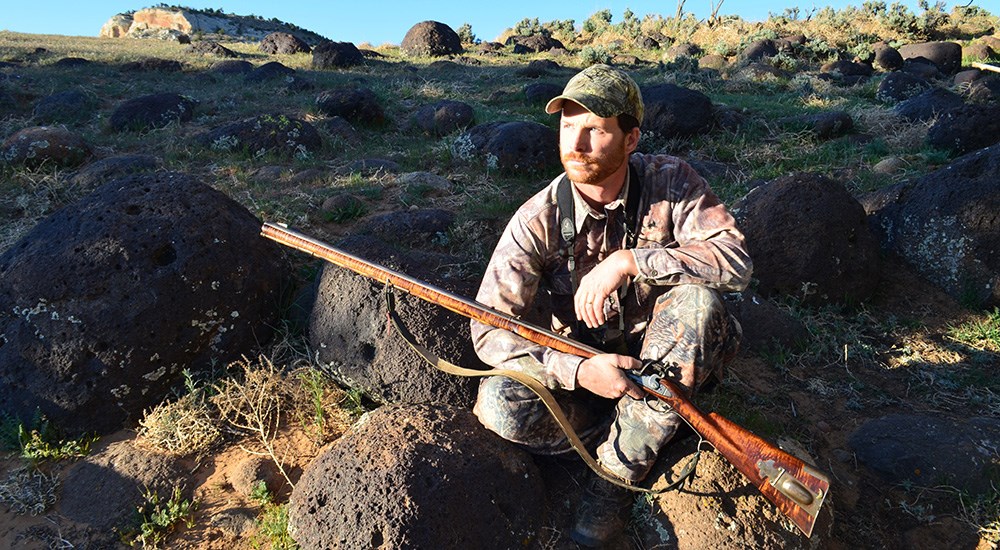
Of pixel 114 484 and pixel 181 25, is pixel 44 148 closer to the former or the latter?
pixel 114 484

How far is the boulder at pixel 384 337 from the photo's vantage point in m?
3.38

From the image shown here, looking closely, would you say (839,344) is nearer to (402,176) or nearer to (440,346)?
(440,346)

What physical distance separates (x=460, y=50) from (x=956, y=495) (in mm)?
19876

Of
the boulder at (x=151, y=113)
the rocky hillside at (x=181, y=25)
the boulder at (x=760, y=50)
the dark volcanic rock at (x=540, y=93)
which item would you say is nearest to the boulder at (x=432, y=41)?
the rocky hillside at (x=181, y=25)

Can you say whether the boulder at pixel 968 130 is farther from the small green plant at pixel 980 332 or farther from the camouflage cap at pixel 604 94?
the camouflage cap at pixel 604 94

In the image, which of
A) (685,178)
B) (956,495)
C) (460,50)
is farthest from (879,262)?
(460,50)

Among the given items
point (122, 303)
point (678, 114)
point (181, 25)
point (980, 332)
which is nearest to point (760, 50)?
point (678, 114)

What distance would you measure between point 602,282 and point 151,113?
356 inches

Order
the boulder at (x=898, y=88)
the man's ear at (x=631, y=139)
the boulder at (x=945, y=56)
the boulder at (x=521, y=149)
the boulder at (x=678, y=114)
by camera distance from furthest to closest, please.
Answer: the boulder at (x=945, y=56), the boulder at (x=898, y=88), the boulder at (x=678, y=114), the boulder at (x=521, y=149), the man's ear at (x=631, y=139)

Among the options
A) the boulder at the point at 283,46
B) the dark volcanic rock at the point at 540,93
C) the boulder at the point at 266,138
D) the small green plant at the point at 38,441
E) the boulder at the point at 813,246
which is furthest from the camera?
the boulder at the point at 283,46

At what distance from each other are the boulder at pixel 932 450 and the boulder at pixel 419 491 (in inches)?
66.6

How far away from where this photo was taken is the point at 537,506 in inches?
104

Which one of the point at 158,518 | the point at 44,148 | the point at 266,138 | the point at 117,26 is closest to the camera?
the point at 158,518

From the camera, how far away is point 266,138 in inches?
305
